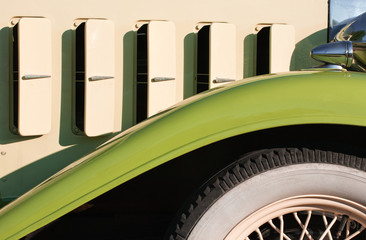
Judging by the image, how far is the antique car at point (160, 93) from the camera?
1.03 meters

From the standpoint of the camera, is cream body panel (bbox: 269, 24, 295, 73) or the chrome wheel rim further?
Result: cream body panel (bbox: 269, 24, 295, 73)

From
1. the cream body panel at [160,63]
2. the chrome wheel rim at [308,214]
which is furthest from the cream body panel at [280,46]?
the chrome wheel rim at [308,214]

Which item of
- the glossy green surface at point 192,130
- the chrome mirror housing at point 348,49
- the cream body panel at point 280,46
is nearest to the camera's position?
the glossy green surface at point 192,130

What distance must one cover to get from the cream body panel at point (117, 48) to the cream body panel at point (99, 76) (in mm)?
39

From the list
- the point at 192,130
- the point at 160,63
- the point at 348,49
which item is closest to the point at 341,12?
the point at 348,49

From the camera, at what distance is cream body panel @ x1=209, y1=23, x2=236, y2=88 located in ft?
4.94

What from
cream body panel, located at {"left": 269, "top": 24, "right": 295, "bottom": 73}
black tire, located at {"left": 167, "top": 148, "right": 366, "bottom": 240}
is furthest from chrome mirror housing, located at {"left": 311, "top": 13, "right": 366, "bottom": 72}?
black tire, located at {"left": 167, "top": 148, "right": 366, "bottom": 240}

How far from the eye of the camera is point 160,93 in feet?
4.96

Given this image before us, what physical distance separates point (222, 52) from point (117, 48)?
34cm

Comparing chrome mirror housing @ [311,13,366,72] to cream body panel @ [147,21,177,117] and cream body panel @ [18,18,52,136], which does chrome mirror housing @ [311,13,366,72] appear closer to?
cream body panel @ [147,21,177,117]

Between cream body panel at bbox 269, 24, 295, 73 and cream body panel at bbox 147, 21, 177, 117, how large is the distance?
12.6 inches

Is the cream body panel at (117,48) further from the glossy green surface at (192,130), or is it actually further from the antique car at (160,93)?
the glossy green surface at (192,130)

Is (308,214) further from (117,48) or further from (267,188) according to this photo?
(117,48)

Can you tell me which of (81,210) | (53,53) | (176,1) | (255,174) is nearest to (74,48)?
(53,53)
